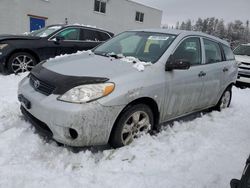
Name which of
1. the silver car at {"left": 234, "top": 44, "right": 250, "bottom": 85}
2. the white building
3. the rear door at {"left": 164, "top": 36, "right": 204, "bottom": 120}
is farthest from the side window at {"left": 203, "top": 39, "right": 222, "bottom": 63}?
the white building

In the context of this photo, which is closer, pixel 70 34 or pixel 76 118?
pixel 76 118

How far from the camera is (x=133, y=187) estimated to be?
9.48 feet

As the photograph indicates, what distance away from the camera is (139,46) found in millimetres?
4414

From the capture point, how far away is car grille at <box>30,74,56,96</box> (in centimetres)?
332

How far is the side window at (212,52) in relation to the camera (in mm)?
5028

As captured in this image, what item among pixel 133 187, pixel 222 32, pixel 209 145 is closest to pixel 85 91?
pixel 133 187

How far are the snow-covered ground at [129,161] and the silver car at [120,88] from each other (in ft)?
0.73

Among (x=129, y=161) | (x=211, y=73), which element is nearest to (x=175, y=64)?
(x=211, y=73)

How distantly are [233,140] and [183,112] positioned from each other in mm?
876

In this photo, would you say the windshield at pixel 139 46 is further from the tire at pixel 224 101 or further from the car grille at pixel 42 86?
the tire at pixel 224 101

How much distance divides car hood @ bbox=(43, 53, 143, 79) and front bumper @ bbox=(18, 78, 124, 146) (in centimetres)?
42

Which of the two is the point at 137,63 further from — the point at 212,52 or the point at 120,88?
the point at 212,52

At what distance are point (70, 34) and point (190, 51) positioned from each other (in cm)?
476

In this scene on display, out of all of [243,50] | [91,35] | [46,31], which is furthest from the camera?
[243,50]
